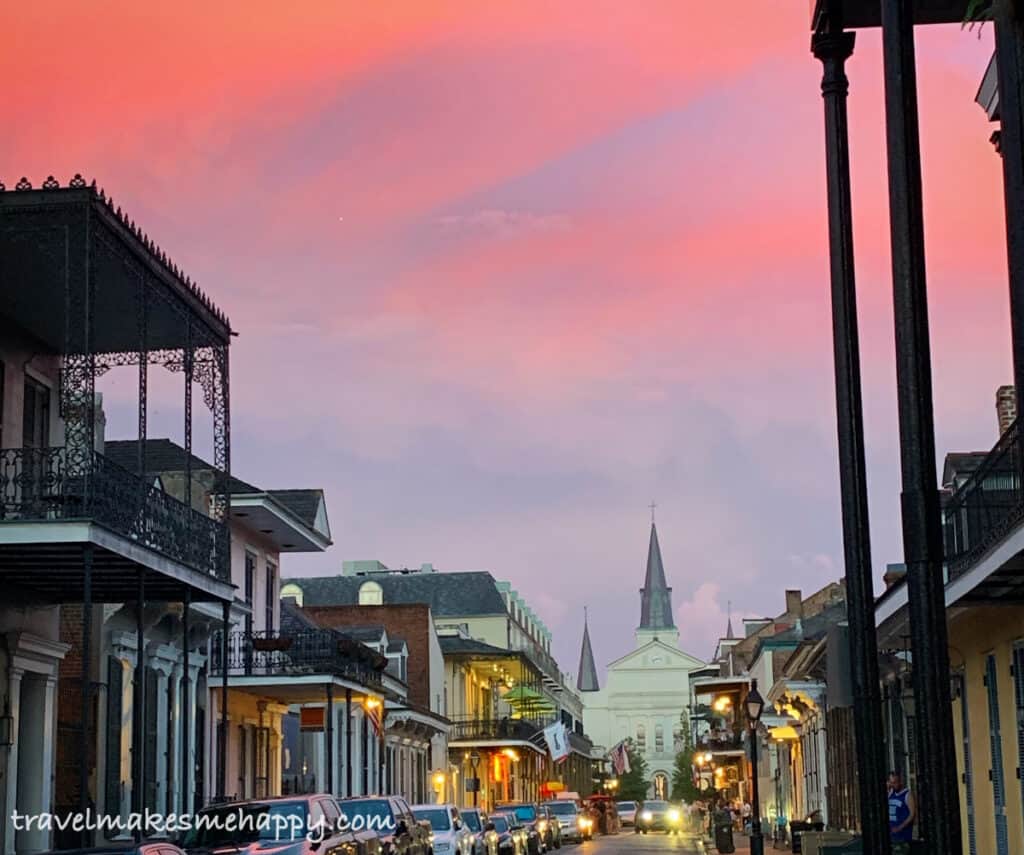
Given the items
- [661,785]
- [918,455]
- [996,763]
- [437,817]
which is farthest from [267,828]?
[661,785]

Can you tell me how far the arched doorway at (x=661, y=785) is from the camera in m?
159

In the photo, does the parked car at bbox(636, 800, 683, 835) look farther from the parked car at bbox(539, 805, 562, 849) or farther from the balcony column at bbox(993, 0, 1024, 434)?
the balcony column at bbox(993, 0, 1024, 434)

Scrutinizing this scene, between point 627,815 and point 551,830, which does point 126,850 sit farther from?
point 627,815

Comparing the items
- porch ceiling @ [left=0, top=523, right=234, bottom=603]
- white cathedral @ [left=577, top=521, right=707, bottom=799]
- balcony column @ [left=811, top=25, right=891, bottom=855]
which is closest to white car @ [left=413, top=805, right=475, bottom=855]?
porch ceiling @ [left=0, top=523, right=234, bottom=603]

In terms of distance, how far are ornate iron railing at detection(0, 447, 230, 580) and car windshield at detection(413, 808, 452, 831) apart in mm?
9726

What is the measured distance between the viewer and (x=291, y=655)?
32812 mm

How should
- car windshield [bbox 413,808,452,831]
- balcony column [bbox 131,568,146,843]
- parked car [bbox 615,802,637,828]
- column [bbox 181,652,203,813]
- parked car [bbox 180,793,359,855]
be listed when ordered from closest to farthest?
1. parked car [bbox 180,793,359,855]
2. balcony column [bbox 131,568,146,843]
3. column [bbox 181,652,203,813]
4. car windshield [bbox 413,808,452,831]
5. parked car [bbox 615,802,637,828]

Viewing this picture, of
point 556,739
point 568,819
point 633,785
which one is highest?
point 556,739

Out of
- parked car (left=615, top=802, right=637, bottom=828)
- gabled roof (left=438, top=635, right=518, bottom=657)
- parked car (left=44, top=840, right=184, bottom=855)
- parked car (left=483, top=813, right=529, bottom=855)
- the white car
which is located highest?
gabled roof (left=438, top=635, right=518, bottom=657)

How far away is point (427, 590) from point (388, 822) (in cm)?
6291

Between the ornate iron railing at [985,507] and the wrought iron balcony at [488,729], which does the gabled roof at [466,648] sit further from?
the ornate iron railing at [985,507]

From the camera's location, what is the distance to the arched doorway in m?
159

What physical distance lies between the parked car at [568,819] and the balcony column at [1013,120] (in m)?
44.2

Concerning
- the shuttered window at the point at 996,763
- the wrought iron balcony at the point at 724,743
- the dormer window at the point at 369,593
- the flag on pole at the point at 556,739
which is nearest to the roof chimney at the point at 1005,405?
the shuttered window at the point at 996,763
